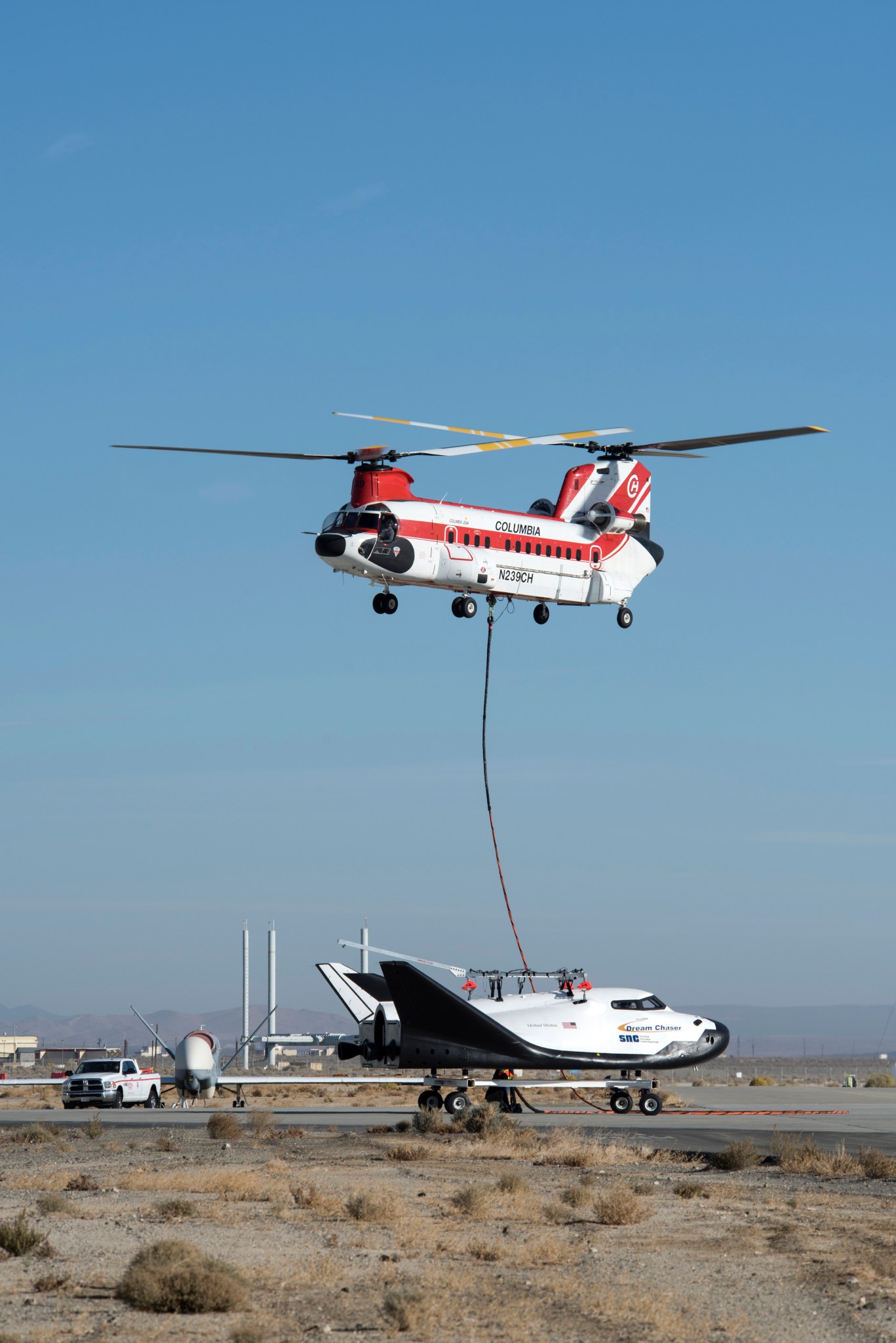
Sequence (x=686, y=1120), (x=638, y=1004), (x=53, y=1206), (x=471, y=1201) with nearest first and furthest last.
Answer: (x=53, y=1206), (x=471, y=1201), (x=686, y=1120), (x=638, y=1004)

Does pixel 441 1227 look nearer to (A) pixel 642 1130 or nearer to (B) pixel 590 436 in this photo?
(A) pixel 642 1130

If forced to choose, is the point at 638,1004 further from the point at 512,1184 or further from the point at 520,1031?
the point at 512,1184

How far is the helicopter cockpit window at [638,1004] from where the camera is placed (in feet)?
125

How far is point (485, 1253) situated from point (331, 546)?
18.1 m

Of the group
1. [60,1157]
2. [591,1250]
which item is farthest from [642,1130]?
[591,1250]

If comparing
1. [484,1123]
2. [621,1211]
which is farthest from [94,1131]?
[621,1211]

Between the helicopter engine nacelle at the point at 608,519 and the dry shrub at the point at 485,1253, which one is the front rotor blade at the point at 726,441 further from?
the dry shrub at the point at 485,1253

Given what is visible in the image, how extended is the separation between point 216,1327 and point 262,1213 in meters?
6.69

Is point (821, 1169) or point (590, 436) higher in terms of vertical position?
point (590, 436)

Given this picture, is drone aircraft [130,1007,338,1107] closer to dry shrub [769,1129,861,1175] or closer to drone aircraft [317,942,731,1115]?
drone aircraft [317,942,731,1115]

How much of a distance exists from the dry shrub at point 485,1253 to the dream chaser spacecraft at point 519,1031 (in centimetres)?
1900

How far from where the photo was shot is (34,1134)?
30469mm

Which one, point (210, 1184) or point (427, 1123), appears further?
point (427, 1123)

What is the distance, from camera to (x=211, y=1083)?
43.1m
